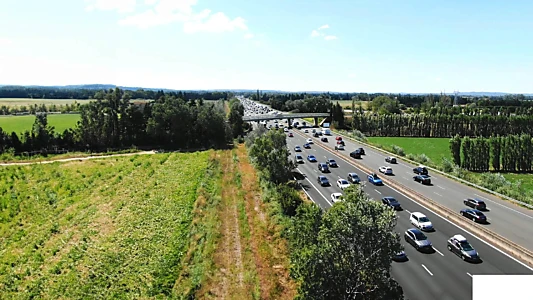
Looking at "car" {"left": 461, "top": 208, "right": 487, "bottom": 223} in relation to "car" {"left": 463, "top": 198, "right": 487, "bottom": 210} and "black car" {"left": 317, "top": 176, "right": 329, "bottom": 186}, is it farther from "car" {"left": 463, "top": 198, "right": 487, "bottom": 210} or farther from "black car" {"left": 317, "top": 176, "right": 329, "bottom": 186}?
"black car" {"left": 317, "top": 176, "right": 329, "bottom": 186}

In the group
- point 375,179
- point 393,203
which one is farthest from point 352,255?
point 375,179

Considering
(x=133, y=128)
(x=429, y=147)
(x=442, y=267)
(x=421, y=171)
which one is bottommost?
(x=429, y=147)

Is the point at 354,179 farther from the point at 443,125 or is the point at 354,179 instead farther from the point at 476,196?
the point at 443,125

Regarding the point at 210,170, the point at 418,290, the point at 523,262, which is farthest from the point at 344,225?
the point at 210,170

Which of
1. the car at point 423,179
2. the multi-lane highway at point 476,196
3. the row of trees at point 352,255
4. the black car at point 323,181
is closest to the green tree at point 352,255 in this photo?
the row of trees at point 352,255

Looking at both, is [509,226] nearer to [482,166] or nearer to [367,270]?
[367,270]

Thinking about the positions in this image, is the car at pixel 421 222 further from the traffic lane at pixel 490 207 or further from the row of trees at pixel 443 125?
the row of trees at pixel 443 125
